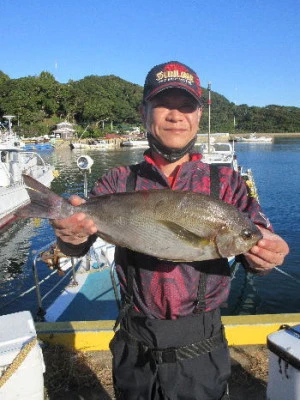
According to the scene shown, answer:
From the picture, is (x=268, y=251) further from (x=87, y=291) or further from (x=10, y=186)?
(x=10, y=186)

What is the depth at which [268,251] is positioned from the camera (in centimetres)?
238

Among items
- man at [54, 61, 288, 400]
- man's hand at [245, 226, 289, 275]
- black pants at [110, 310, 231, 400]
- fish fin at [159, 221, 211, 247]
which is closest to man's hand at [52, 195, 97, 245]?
man at [54, 61, 288, 400]

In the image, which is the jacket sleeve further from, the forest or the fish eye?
the forest

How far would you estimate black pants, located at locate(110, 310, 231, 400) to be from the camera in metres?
2.50

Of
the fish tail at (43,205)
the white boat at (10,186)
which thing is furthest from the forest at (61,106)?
the fish tail at (43,205)

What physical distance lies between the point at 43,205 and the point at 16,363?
1.67 metres

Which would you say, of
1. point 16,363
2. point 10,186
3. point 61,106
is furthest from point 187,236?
point 61,106

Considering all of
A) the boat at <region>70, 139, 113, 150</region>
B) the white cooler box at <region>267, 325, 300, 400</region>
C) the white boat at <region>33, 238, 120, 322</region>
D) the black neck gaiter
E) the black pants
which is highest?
the black neck gaiter

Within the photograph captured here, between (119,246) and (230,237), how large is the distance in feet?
2.57

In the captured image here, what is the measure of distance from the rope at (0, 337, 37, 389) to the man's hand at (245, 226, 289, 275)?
230 cm

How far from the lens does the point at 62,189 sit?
38.8 meters

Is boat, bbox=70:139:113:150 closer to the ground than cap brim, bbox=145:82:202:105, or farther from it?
closer to the ground

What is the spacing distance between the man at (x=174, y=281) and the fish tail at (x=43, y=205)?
3.2 inches

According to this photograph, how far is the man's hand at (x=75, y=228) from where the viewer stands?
2561 millimetres
